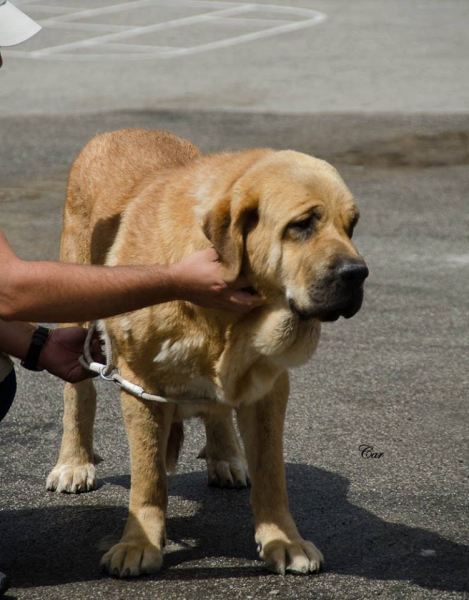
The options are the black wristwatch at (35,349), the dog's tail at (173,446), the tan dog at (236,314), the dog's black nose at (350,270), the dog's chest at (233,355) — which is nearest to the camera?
the dog's black nose at (350,270)

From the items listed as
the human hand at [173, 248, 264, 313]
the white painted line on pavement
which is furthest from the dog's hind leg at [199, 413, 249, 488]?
the white painted line on pavement

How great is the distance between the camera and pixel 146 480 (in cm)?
389

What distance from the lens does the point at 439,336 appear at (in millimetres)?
6336

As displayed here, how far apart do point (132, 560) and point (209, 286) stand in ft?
3.52

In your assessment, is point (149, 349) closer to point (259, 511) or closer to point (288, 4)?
point (259, 511)

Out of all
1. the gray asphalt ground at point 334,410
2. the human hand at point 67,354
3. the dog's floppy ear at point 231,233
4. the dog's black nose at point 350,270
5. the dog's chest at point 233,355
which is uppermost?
the dog's floppy ear at point 231,233

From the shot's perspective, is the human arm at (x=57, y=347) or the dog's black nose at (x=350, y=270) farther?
the human arm at (x=57, y=347)

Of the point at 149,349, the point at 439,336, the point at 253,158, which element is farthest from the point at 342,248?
→ the point at 439,336

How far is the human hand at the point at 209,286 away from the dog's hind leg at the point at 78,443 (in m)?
1.34

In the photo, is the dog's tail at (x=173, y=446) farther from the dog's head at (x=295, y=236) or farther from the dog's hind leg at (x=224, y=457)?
the dog's head at (x=295, y=236)

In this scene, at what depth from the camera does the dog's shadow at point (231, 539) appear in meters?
3.80

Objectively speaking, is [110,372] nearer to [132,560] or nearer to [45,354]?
[45,354]

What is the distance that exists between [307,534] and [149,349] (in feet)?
3.40

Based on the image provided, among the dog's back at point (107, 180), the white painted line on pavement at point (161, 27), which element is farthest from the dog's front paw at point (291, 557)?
the white painted line on pavement at point (161, 27)
